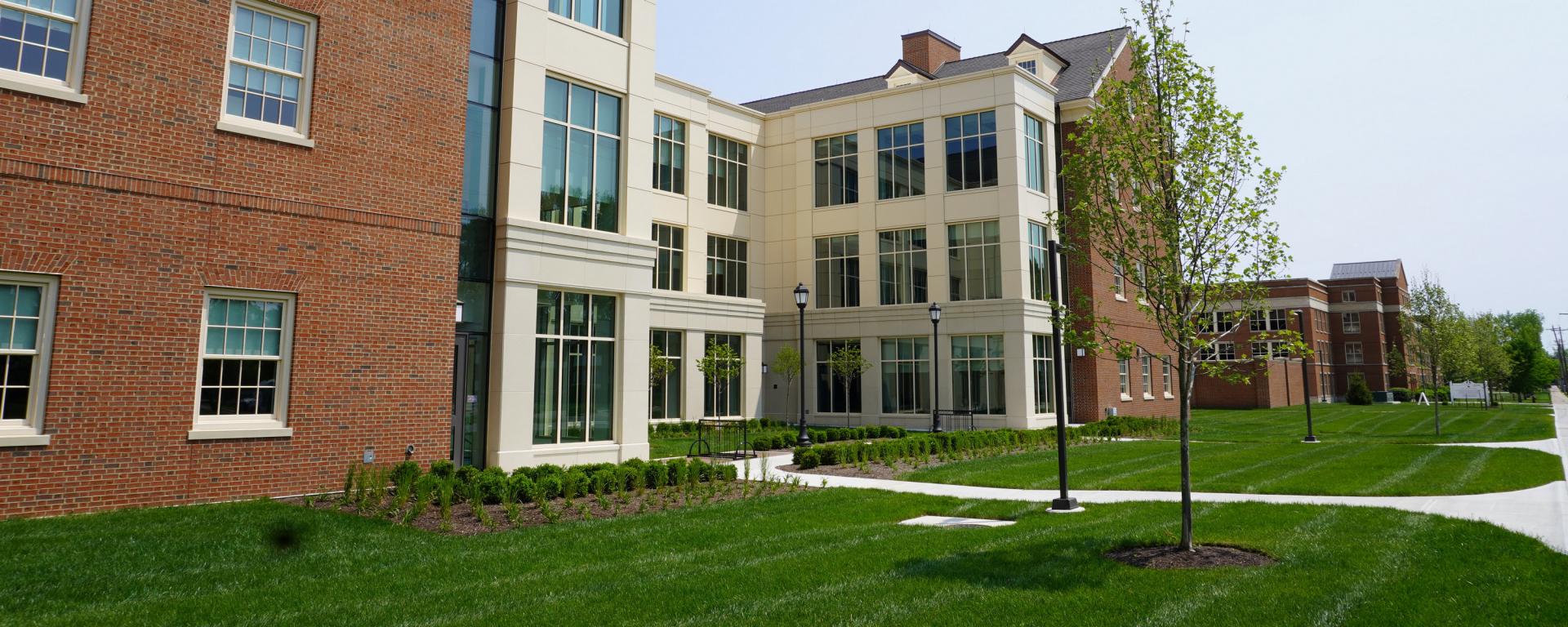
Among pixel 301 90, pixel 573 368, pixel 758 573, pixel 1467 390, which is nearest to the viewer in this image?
pixel 758 573

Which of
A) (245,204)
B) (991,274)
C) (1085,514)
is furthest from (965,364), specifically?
(245,204)

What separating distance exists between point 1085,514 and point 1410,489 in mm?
5877

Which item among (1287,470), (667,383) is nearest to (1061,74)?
(667,383)

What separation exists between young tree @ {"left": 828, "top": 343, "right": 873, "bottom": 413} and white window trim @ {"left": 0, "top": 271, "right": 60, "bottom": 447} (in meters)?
23.3

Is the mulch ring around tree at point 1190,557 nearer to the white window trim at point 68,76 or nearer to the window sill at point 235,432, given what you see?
the window sill at point 235,432

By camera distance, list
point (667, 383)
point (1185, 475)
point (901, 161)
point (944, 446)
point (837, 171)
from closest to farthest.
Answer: point (1185, 475), point (944, 446), point (667, 383), point (901, 161), point (837, 171)

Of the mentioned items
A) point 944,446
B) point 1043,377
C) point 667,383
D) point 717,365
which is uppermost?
point 717,365

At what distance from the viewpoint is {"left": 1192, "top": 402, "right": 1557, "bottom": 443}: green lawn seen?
83.4 feet

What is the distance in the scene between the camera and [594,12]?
15.8 m

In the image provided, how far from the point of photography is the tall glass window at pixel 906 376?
30.5m

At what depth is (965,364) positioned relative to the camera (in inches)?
1172

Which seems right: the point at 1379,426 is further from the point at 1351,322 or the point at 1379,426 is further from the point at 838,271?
the point at 1351,322

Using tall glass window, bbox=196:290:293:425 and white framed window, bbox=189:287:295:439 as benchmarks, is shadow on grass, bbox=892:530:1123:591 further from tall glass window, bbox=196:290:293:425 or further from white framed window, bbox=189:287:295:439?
tall glass window, bbox=196:290:293:425

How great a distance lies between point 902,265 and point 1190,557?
77.8 ft
